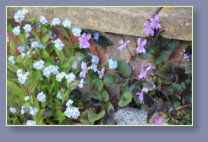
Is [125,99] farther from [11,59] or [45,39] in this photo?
[11,59]

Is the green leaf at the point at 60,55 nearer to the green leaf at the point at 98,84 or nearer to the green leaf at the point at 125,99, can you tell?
the green leaf at the point at 98,84

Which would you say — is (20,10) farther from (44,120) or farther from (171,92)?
(171,92)

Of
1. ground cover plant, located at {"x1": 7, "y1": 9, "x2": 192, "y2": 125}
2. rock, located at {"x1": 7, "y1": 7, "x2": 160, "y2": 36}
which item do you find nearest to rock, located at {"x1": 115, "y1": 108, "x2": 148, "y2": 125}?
ground cover plant, located at {"x1": 7, "y1": 9, "x2": 192, "y2": 125}

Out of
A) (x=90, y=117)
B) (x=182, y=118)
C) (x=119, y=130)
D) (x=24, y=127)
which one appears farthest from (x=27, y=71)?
(x=182, y=118)

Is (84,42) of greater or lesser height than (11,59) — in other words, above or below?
above

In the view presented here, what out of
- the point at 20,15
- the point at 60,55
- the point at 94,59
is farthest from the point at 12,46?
the point at 94,59
